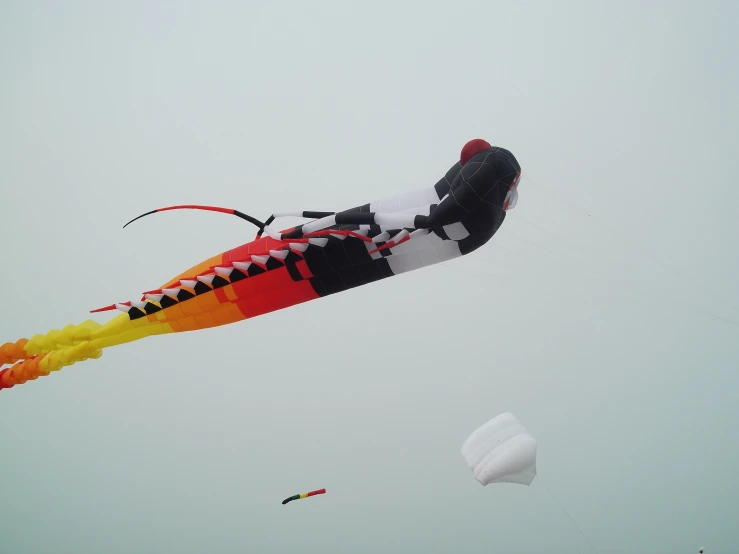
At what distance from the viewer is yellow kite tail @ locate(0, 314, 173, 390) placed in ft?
31.6

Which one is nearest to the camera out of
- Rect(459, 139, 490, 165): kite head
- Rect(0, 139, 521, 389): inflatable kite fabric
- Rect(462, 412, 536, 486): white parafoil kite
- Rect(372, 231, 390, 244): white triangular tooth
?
Rect(0, 139, 521, 389): inflatable kite fabric

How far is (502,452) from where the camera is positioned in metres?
10.4

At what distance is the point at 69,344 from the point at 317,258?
4.77 metres

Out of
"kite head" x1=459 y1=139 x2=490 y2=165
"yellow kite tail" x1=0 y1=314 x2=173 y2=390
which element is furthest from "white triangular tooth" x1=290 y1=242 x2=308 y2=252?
"yellow kite tail" x1=0 y1=314 x2=173 y2=390

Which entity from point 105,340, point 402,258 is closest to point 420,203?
point 402,258

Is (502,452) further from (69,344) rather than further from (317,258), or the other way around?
(69,344)

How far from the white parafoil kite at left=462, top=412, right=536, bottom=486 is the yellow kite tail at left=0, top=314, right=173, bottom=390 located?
5.92 m

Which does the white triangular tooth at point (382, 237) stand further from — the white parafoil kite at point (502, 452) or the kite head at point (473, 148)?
the white parafoil kite at point (502, 452)

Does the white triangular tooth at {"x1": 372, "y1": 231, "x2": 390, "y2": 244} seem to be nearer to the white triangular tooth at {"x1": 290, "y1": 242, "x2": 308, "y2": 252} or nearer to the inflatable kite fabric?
the inflatable kite fabric

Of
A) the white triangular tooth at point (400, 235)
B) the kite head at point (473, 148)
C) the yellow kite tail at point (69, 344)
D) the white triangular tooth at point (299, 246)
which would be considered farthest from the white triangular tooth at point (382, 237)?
the yellow kite tail at point (69, 344)

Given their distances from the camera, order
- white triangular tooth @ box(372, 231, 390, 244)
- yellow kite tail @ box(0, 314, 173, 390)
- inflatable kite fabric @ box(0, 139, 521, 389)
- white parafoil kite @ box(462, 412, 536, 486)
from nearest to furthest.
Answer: inflatable kite fabric @ box(0, 139, 521, 389) → white triangular tooth @ box(372, 231, 390, 244) → yellow kite tail @ box(0, 314, 173, 390) → white parafoil kite @ box(462, 412, 536, 486)

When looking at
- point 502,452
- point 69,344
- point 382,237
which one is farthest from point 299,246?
point 502,452

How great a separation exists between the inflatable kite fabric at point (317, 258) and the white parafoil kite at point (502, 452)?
410 cm

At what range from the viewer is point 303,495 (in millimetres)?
11812
